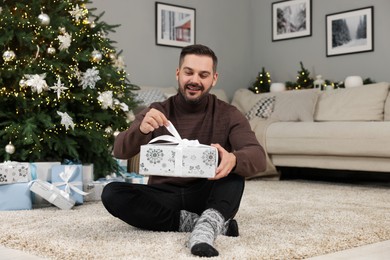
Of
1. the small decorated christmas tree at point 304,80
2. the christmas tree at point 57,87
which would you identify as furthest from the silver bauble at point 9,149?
the small decorated christmas tree at point 304,80

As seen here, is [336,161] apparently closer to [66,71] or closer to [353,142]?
[353,142]

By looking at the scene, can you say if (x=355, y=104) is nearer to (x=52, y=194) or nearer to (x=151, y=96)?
(x=151, y=96)

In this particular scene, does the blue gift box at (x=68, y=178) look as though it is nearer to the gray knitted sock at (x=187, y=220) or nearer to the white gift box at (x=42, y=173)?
the white gift box at (x=42, y=173)

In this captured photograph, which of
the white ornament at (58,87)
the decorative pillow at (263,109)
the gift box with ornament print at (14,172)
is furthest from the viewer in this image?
the decorative pillow at (263,109)

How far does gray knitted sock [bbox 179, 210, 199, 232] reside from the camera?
2.12 metres

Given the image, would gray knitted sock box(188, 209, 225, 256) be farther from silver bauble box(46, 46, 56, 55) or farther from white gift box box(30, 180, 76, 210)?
silver bauble box(46, 46, 56, 55)

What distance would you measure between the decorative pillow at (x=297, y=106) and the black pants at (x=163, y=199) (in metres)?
3.08

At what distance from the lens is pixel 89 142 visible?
331 cm

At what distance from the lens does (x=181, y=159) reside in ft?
6.14

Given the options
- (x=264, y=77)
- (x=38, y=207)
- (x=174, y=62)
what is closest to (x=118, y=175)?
(x=38, y=207)

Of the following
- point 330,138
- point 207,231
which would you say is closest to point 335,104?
point 330,138

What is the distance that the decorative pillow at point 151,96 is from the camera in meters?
5.10

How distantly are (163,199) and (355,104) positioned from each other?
10.3ft

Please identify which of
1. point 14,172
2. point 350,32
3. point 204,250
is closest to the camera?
point 204,250
